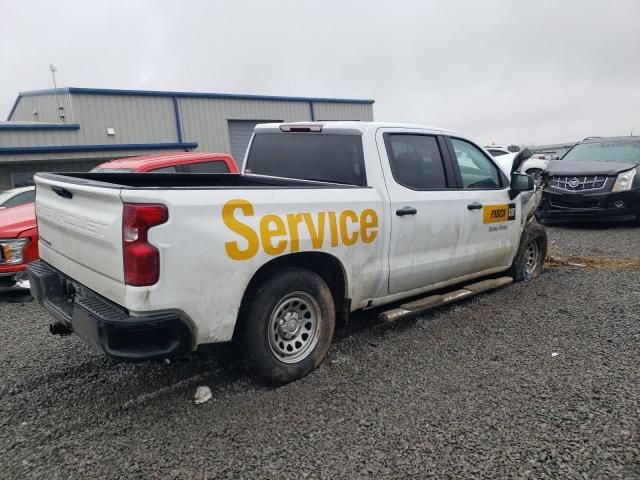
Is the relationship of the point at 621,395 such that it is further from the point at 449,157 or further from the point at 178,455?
the point at 178,455

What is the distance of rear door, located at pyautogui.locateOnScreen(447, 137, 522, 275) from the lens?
4.62 metres

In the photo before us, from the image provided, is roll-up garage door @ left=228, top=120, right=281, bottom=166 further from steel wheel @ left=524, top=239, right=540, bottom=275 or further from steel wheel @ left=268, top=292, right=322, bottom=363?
steel wheel @ left=268, top=292, right=322, bottom=363

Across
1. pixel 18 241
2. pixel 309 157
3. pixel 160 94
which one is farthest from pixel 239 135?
pixel 309 157

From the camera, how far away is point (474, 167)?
192 inches

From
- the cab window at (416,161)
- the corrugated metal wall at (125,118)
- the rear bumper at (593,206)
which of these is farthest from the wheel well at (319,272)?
the corrugated metal wall at (125,118)

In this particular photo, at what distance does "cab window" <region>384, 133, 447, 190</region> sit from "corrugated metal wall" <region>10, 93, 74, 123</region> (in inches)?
621

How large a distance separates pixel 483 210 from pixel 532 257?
166 cm

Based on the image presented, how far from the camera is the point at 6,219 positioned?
5.66m

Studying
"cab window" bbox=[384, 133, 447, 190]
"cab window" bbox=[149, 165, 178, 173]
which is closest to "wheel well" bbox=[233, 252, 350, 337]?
"cab window" bbox=[384, 133, 447, 190]

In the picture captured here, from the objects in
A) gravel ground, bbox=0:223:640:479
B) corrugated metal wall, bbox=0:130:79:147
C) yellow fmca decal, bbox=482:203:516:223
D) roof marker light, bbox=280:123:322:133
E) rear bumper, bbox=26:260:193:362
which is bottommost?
gravel ground, bbox=0:223:640:479

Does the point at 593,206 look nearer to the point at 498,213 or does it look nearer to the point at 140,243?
the point at 498,213

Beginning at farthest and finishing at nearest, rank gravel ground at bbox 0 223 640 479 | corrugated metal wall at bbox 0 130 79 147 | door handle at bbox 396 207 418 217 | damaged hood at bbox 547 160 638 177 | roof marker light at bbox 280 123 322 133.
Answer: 1. corrugated metal wall at bbox 0 130 79 147
2. damaged hood at bbox 547 160 638 177
3. roof marker light at bbox 280 123 322 133
4. door handle at bbox 396 207 418 217
5. gravel ground at bbox 0 223 640 479

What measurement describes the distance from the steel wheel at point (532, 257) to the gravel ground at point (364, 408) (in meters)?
1.32

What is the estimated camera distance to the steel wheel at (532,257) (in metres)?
5.84
